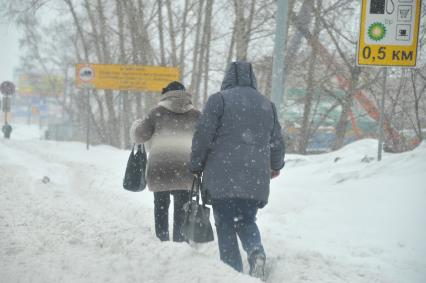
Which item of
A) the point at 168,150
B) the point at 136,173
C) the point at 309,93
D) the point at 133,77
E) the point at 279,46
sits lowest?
the point at 136,173

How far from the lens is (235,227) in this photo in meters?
4.26

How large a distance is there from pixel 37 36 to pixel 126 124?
18178 mm

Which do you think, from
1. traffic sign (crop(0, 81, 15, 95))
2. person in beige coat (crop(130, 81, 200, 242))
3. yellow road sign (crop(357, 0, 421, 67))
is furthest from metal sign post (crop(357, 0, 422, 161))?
traffic sign (crop(0, 81, 15, 95))

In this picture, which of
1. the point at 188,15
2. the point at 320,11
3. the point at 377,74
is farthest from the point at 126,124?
the point at 377,74

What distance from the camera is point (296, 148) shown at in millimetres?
17266

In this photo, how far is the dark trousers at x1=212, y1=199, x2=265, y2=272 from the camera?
13.6 ft

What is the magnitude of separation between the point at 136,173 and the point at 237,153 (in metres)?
1.53

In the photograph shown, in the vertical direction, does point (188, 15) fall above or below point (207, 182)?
above

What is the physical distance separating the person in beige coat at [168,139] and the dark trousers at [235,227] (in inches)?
33.4

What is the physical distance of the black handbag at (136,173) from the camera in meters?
5.23

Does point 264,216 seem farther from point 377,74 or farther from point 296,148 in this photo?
point 296,148

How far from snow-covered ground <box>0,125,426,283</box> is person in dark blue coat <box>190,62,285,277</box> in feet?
1.11

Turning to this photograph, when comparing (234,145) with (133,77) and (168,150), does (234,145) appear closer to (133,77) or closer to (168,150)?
(168,150)

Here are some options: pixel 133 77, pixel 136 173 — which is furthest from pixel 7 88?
pixel 136 173
